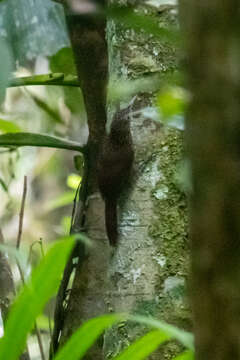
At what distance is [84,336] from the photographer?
0.62 meters

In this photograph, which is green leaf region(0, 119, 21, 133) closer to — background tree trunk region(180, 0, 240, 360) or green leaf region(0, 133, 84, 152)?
green leaf region(0, 133, 84, 152)

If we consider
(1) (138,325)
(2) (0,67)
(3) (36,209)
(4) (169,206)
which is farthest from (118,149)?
(3) (36,209)

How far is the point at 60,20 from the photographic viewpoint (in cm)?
173

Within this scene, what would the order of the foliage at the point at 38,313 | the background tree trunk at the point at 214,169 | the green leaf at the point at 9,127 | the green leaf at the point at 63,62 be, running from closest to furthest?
the background tree trunk at the point at 214,169 → the foliage at the point at 38,313 → the green leaf at the point at 9,127 → the green leaf at the point at 63,62

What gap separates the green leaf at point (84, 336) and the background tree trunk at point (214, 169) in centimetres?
23

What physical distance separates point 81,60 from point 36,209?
278 centimetres

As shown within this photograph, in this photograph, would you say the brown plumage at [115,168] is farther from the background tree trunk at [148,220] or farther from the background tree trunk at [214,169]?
the background tree trunk at [214,169]

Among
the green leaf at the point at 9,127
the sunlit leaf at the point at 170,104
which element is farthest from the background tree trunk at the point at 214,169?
the green leaf at the point at 9,127

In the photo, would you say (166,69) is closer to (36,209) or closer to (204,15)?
(204,15)

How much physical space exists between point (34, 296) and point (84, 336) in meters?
0.05

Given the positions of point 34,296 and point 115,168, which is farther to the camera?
point 115,168

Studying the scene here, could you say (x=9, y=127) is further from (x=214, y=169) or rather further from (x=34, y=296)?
(x=214, y=169)

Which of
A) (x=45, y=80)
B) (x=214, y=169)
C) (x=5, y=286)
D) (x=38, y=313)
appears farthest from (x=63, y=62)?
(x=214, y=169)

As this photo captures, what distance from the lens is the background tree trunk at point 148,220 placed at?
97cm
